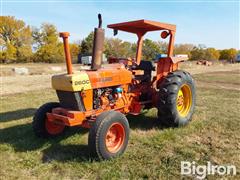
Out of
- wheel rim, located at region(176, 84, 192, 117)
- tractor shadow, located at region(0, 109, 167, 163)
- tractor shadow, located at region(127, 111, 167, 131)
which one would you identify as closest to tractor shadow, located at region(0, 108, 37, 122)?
tractor shadow, located at region(0, 109, 167, 163)

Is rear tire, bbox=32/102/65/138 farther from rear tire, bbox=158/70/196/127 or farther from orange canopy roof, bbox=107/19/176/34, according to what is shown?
orange canopy roof, bbox=107/19/176/34

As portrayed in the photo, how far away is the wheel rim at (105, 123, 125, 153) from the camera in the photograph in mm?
4605

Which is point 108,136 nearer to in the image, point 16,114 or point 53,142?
point 53,142

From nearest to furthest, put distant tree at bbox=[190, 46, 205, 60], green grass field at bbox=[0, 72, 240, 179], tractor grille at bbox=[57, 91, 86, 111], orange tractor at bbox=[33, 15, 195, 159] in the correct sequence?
green grass field at bbox=[0, 72, 240, 179]
orange tractor at bbox=[33, 15, 195, 159]
tractor grille at bbox=[57, 91, 86, 111]
distant tree at bbox=[190, 46, 205, 60]

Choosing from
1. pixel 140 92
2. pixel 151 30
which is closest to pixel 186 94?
pixel 140 92

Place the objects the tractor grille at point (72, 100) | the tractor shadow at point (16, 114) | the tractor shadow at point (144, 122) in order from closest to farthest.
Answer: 1. the tractor grille at point (72, 100)
2. the tractor shadow at point (144, 122)
3. the tractor shadow at point (16, 114)

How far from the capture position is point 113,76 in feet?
17.5

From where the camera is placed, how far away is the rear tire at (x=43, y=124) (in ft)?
17.5

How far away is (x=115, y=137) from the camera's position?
4754 mm

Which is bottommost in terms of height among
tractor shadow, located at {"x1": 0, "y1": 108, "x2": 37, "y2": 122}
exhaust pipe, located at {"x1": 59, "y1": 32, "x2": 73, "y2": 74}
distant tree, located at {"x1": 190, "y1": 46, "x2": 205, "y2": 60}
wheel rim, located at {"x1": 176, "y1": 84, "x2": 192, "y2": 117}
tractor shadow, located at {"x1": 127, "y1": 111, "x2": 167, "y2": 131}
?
tractor shadow, located at {"x1": 0, "y1": 108, "x2": 37, "y2": 122}

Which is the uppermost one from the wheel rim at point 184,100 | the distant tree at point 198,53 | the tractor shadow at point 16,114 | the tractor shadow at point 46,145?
the distant tree at point 198,53

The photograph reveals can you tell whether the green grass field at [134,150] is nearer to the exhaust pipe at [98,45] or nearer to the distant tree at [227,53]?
the exhaust pipe at [98,45]

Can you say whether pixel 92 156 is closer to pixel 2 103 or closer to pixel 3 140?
pixel 3 140

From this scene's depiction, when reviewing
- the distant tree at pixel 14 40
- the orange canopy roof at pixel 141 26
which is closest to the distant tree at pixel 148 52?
the orange canopy roof at pixel 141 26
